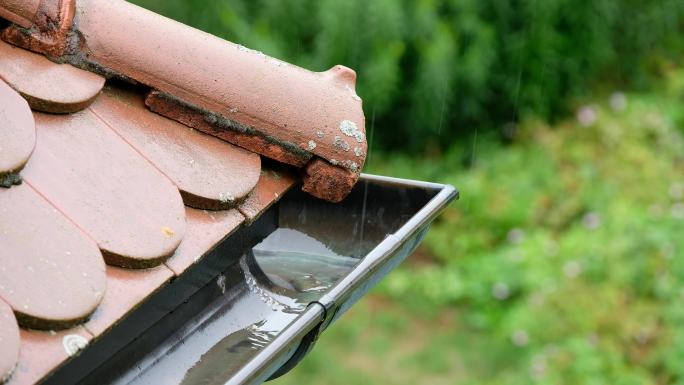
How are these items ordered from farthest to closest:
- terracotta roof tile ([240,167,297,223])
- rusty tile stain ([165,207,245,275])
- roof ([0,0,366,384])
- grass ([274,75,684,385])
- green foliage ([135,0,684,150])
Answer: green foliage ([135,0,684,150]) → grass ([274,75,684,385]) → terracotta roof tile ([240,167,297,223]) → rusty tile stain ([165,207,245,275]) → roof ([0,0,366,384])

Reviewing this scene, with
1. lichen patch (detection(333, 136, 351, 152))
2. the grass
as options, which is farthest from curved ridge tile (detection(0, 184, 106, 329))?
the grass

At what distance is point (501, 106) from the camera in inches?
298

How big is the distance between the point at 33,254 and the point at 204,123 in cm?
40

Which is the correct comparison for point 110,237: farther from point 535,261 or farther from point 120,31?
point 535,261

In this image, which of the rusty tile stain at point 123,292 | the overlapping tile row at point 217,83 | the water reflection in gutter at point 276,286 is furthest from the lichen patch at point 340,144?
the rusty tile stain at point 123,292

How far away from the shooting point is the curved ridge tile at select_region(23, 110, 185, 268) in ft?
3.99

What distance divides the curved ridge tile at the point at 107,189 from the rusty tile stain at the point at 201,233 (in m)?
0.02

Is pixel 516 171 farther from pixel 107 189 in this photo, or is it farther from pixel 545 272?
pixel 107 189

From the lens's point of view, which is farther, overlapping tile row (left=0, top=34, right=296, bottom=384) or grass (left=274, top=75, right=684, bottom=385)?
grass (left=274, top=75, right=684, bottom=385)

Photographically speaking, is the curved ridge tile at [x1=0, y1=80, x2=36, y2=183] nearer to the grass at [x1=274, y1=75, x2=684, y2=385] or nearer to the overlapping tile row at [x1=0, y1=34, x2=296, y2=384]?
the overlapping tile row at [x1=0, y1=34, x2=296, y2=384]

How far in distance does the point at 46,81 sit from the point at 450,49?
5859mm

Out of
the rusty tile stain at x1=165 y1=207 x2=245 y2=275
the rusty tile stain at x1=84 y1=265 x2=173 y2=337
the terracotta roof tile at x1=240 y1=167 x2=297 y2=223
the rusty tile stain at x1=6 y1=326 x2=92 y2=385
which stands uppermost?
the rusty tile stain at x1=6 y1=326 x2=92 y2=385

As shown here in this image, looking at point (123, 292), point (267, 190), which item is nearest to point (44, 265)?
point (123, 292)

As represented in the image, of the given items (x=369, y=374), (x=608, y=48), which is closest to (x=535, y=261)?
(x=369, y=374)
